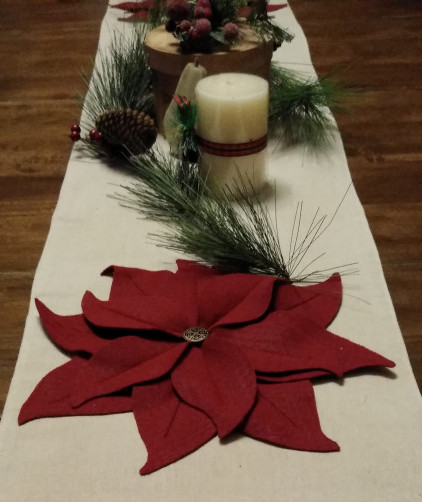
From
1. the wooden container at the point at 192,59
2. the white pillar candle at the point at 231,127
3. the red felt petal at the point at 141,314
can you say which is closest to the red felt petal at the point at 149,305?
the red felt petal at the point at 141,314

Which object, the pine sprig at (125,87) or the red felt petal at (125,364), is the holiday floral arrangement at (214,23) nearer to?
the pine sprig at (125,87)

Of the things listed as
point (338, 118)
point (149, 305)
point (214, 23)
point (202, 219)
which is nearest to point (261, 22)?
point (214, 23)

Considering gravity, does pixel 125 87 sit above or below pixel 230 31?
below

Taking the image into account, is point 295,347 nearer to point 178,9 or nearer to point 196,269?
point 196,269

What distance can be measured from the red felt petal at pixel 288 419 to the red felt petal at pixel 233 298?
0.07 metres

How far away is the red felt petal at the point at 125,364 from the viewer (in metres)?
0.45

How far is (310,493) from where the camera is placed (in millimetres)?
398

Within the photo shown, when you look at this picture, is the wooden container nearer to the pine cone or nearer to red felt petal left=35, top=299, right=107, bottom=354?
the pine cone

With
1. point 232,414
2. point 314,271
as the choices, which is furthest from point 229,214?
point 232,414

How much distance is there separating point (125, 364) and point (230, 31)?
41cm

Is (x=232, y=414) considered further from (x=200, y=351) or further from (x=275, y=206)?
(x=275, y=206)

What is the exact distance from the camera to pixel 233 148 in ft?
2.16

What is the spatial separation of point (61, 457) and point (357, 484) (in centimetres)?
18

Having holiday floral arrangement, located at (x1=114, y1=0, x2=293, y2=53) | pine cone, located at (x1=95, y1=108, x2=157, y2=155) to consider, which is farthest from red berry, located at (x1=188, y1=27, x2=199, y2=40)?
pine cone, located at (x1=95, y1=108, x2=157, y2=155)
